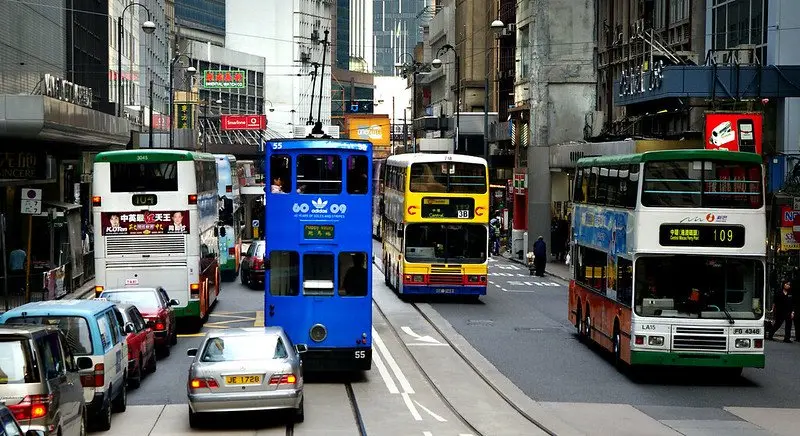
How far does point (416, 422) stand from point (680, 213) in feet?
23.1

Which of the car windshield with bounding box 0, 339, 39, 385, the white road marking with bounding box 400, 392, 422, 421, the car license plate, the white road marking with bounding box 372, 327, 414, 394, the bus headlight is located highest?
the car windshield with bounding box 0, 339, 39, 385

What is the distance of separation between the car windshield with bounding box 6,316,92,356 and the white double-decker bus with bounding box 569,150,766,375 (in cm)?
1024

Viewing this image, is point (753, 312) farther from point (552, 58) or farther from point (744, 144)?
point (552, 58)

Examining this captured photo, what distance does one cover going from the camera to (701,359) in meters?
24.1

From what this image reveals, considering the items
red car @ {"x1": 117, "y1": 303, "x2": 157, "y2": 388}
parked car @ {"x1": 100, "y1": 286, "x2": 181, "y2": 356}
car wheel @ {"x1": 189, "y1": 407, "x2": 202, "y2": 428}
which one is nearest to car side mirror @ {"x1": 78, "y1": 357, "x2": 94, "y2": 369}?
car wheel @ {"x1": 189, "y1": 407, "x2": 202, "y2": 428}

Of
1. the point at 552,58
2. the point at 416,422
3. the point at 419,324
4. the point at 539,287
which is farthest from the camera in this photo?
the point at 552,58

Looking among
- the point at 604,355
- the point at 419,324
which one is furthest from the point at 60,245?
the point at 604,355

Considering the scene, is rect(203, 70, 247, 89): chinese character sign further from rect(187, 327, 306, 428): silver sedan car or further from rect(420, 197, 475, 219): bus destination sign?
rect(187, 327, 306, 428): silver sedan car

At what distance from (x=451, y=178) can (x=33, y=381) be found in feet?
86.3

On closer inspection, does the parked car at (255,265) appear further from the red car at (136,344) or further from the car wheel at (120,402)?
the car wheel at (120,402)

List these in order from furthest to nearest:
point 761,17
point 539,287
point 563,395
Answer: point 539,287
point 761,17
point 563,395

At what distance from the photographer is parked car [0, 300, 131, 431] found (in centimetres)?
1838

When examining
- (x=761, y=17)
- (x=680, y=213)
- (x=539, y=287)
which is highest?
(x=761, y=17)

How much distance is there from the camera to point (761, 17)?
1561 inches
